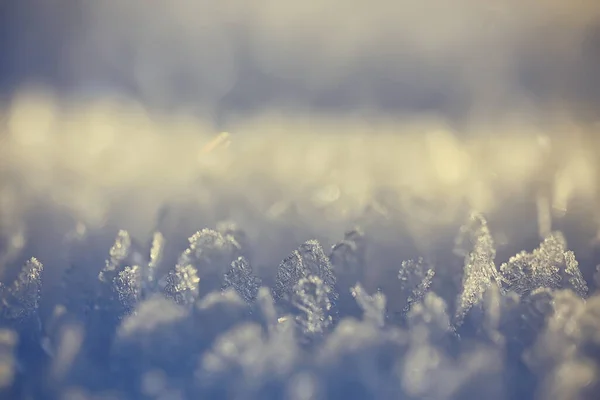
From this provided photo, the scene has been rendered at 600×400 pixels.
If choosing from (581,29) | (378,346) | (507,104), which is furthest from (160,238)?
(581,29)

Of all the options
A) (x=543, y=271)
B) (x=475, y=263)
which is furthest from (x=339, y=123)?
(x=543, y=271)

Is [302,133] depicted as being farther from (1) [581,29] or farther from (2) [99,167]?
(1) [581,29]

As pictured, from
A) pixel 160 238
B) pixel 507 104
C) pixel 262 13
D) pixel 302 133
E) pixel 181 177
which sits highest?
pixel 262 13

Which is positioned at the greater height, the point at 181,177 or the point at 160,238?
the point at 181,177

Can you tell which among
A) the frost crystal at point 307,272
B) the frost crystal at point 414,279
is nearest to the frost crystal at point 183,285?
the frost crystal at point 307,272

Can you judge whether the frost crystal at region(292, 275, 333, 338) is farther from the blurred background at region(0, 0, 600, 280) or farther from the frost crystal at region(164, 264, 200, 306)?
the frost crystal at region(164, 264, 200, 306)

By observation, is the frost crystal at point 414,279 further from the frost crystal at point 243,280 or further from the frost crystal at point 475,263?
the frost crystal at point 243,280
